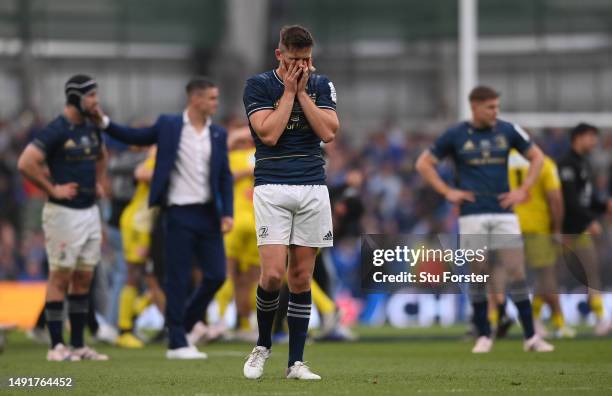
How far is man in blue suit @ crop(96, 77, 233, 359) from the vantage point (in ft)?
39.3

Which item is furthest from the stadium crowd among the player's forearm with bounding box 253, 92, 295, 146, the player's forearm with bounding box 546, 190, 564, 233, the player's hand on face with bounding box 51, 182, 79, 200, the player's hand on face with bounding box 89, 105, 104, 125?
the player's forearm with bounding box 253, 92, 295, 146

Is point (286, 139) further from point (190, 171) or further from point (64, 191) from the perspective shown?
point (64, 191)

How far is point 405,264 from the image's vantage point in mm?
9508

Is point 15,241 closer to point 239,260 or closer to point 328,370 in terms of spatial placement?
point 239,260

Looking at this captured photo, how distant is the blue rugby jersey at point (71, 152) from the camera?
11.8 m

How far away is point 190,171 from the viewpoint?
1222cm

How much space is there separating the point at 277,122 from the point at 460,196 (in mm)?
4137

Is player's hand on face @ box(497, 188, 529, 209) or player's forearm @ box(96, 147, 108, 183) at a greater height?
player's forearm @ box(96, 147, 108, 183)

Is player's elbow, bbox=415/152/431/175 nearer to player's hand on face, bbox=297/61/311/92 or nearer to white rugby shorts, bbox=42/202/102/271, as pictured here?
white rugby shorts, bbox=42/202/102/271

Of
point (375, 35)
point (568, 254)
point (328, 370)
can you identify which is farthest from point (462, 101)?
point (328, 370)

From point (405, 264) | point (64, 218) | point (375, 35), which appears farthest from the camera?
point (375, 35)

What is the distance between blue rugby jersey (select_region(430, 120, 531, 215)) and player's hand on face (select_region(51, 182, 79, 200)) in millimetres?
3703

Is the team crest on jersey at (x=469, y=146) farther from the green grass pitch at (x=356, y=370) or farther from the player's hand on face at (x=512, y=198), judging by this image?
the green grass pitch at (x=356, y=370)

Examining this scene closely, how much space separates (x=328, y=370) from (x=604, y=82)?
12.8m
